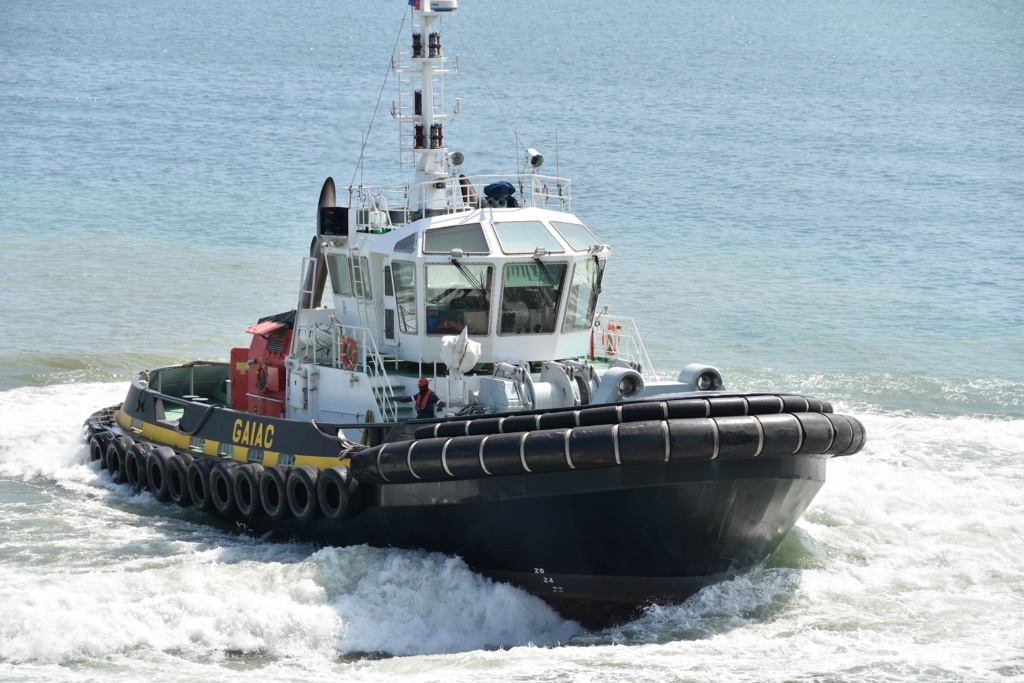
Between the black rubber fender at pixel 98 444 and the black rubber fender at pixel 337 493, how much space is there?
14.1ft

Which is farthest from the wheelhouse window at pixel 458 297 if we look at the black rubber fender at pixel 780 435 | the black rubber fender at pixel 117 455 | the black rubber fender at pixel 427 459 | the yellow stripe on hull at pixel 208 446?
the black rubber fender at pixel 117 455

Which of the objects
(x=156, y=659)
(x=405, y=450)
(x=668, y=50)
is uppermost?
(x=668, y=50)

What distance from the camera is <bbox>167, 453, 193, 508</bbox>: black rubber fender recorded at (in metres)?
14.2

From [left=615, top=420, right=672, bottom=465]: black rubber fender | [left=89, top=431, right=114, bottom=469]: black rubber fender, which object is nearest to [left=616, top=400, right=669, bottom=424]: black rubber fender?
[left=615, top=420, right=672, bottom=465]: black rubber fender

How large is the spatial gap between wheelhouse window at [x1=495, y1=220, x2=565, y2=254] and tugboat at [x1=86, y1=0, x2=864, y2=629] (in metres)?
0.02

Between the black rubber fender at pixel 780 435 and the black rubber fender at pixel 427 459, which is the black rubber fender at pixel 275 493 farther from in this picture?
the black rubber fender at pixel 780 435

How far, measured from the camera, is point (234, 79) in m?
47.1

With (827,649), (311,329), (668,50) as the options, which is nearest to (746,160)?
(668,50)

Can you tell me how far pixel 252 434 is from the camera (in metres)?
13.6

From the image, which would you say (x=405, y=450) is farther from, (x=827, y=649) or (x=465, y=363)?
(x=827, y=649)

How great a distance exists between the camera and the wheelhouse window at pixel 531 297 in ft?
42.5

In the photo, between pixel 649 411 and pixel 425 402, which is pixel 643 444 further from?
pixel 425 402

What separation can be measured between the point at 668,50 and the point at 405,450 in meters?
49.1

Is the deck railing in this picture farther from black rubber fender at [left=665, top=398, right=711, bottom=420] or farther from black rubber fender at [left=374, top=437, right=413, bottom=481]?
black rubber fender at [left=665, top=398, right=711, bottom=420]
